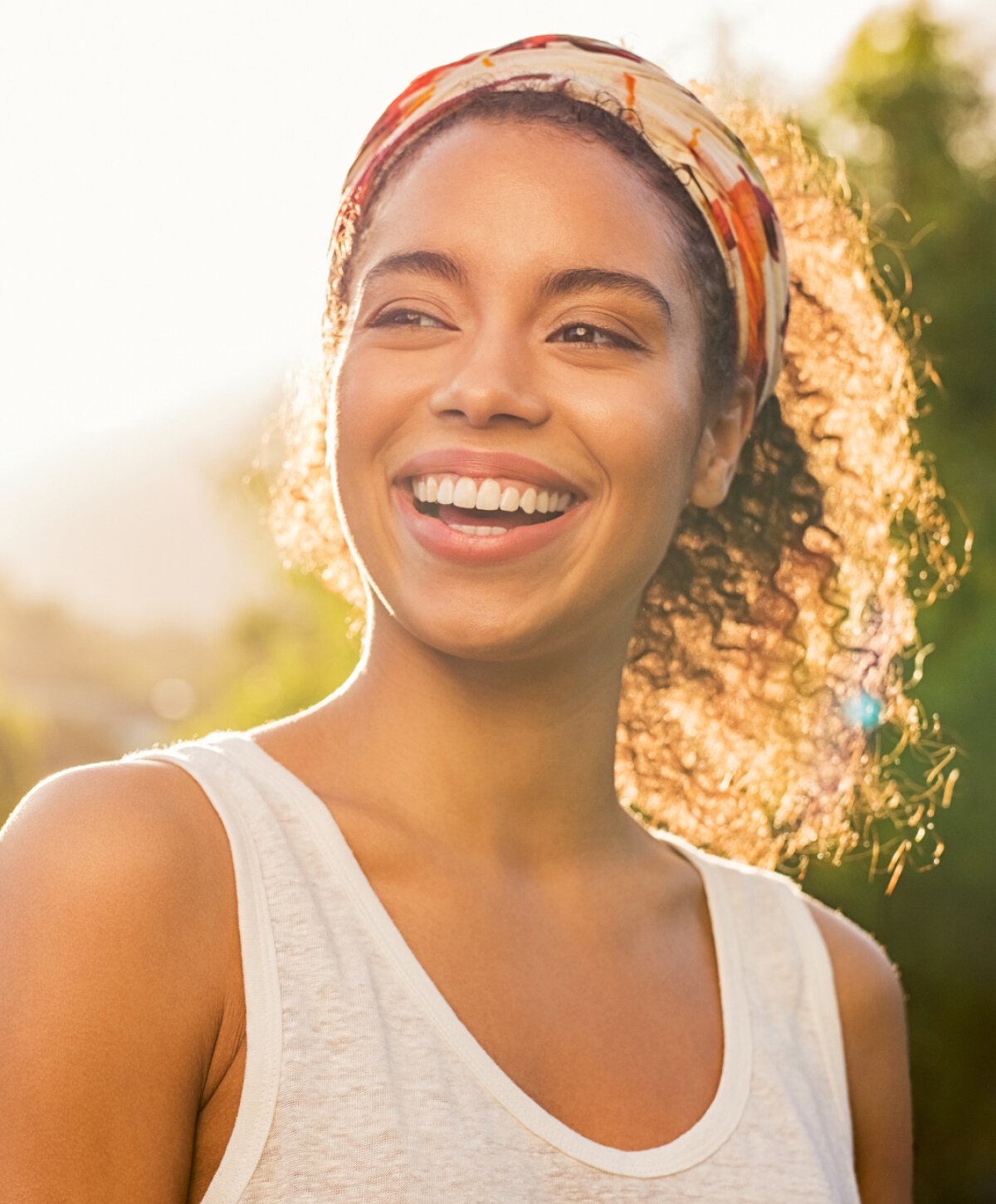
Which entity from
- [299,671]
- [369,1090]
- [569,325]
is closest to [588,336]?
[569,325]

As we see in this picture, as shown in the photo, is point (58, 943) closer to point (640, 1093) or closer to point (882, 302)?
point (640, 1093)

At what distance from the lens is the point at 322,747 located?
2307 millimetres

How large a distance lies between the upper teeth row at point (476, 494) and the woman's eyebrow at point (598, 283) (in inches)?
11.6

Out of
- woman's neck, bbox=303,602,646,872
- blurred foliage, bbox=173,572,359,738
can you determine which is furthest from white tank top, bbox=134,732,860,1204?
blurred foliage, bbox=173,572,359,738

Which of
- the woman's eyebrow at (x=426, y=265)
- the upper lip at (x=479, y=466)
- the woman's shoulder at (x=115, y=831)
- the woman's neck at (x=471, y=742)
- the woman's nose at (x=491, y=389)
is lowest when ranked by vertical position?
the woman's shoulder at (x=115, y=831)

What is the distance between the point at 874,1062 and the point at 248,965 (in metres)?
1.32

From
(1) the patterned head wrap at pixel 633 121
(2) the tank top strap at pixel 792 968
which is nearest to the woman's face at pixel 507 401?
(1) the patterned head wrap at pixel 633 121

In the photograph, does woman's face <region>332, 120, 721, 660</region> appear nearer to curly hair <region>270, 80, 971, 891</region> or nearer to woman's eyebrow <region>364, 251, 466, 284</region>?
woman's eyebrow <region>364, 251, 466, 284</region>

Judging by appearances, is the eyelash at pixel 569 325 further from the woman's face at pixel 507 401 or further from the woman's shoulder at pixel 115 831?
the woman's shoulder at pixel 115 831

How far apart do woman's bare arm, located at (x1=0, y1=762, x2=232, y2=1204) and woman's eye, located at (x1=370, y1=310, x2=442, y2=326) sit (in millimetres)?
831

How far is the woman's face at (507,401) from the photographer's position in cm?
225

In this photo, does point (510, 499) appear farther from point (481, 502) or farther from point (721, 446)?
point (721, 446)

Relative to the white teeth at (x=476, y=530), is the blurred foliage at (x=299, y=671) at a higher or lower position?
higher

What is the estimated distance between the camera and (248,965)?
1.89 meters
